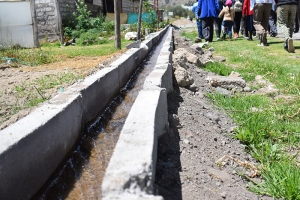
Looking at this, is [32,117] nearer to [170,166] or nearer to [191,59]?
[170,166]

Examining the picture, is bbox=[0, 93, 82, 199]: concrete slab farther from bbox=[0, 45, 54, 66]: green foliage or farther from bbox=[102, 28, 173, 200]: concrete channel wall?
bbox=[0, 45, 54, 66]: green foliage

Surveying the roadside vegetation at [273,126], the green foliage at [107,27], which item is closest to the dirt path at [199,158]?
the roadside vegetation at [273,126]

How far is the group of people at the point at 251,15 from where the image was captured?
6.94 m

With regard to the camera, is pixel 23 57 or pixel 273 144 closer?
pixel 273 144

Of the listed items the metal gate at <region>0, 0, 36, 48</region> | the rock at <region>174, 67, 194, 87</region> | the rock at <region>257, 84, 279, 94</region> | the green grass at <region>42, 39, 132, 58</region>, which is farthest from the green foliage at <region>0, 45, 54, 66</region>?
the metal gate at <region>0, 0, 36, 48</region>

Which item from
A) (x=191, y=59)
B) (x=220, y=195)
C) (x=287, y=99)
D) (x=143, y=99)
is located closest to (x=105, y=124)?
(x=143, y=99)

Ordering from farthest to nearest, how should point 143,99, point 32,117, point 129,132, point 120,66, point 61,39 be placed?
point 61,39 → point 120,66 → point 143,99 → point 32,117 → point 129,132

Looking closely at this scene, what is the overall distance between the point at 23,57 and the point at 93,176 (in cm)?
549

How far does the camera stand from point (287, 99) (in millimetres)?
3465

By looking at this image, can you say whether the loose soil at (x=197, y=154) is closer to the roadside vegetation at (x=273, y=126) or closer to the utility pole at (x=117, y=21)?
the roadside vegetation at (x=273, y=126)

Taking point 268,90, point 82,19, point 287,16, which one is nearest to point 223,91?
point 268,90

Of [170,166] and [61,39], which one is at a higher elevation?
[61,39]

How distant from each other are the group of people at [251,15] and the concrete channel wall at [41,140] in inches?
224

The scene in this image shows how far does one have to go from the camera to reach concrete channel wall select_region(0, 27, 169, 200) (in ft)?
5.07
